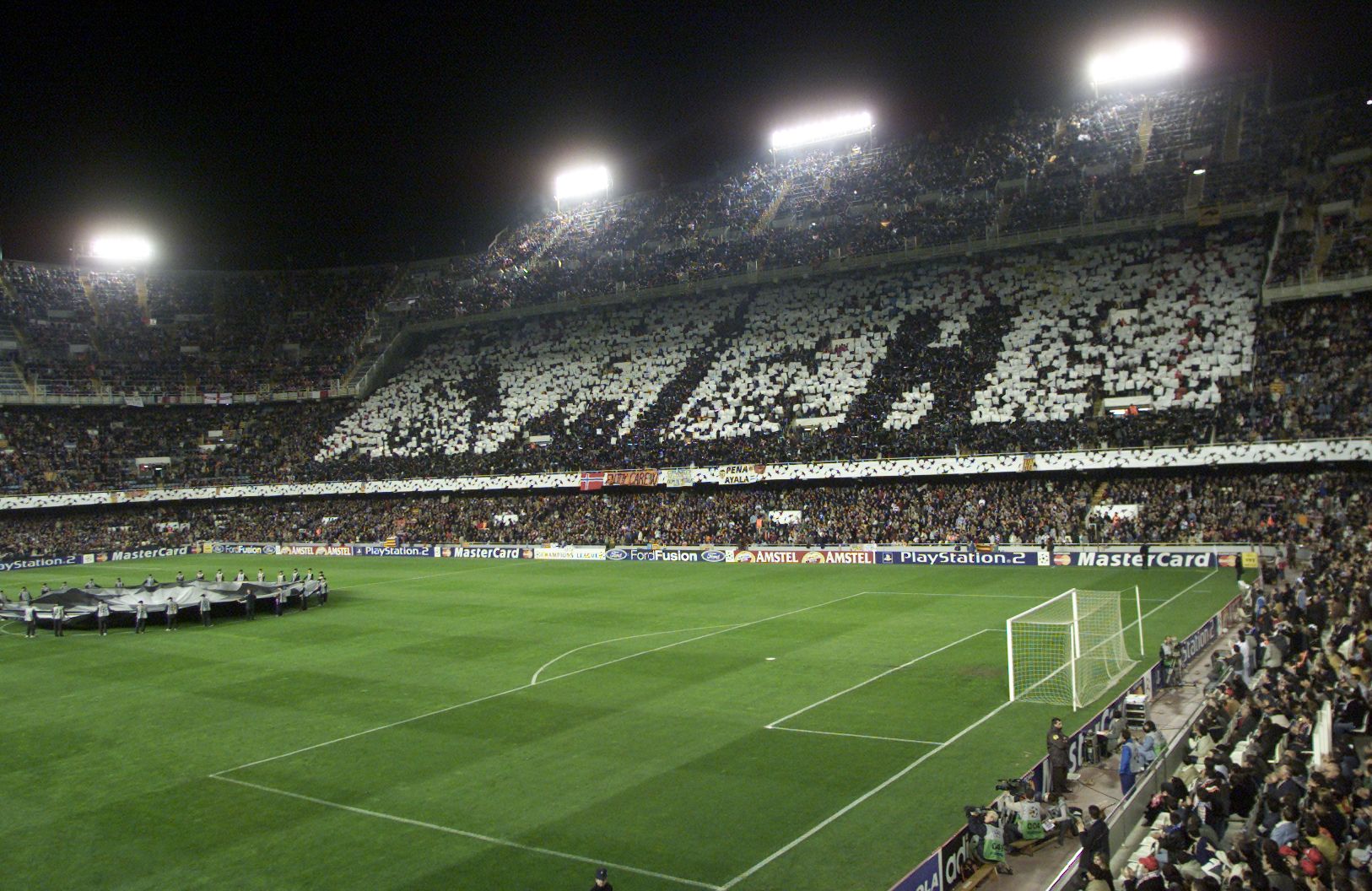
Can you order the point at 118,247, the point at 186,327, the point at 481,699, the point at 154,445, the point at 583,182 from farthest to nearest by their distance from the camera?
the point at 118,247 → the point at 186,327 → the point at 583,182 → the point at 154,445 → the point at 481,699

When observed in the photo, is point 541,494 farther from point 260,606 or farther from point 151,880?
point 151,880

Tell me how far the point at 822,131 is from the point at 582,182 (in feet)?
66.5

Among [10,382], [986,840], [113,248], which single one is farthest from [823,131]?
[986,840]

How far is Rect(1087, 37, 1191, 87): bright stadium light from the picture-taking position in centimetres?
5650

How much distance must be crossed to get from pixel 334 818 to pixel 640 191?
6690 cm

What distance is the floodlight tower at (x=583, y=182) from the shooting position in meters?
77.9

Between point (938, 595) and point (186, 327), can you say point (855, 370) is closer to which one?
point (938, 595)

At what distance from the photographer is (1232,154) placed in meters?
50.8

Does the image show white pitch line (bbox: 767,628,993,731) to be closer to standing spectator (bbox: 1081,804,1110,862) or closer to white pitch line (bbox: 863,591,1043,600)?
white pitch line (bbox: 863,591,1043,600)

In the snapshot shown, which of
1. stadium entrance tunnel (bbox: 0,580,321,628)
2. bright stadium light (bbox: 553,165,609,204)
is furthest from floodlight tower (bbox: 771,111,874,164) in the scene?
stadium entrance tunnel (bbox: 0,580,321,628)

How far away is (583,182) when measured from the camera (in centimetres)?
7819

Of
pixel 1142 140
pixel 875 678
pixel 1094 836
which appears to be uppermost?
pixel 1142 140

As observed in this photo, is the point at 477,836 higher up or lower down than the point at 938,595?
lower down

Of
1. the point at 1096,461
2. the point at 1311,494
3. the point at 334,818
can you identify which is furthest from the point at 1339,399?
the point at 334,818
